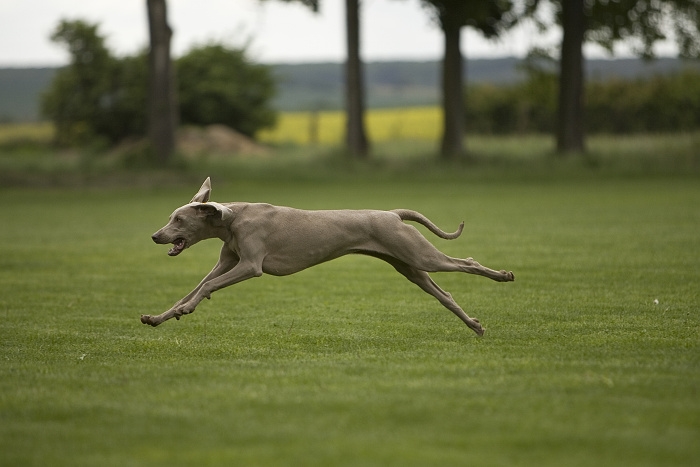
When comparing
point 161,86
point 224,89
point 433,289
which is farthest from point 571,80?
point 433,289

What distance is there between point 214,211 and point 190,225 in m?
0.29

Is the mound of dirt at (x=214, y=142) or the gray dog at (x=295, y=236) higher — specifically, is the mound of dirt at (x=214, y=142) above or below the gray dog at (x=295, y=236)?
below

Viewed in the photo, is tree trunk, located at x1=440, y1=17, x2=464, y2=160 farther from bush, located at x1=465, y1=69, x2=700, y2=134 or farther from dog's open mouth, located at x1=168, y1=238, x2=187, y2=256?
dog's open mouth, located at x1=168, y1=238, x2=187, y2=256

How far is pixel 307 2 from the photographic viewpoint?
115 ft

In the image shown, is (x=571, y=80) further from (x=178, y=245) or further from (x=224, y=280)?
(x=224, y=280)

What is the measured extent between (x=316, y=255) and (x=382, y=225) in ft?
1.96

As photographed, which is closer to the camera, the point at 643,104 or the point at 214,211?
the point at 214,211

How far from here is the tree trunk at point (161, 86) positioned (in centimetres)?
3456

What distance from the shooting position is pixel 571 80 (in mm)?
35594

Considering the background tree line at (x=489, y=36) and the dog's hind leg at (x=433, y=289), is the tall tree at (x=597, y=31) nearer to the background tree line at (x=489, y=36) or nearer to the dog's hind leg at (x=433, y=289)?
the background tree line at (x=489, y=36)

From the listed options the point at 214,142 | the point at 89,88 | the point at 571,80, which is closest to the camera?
the point at 571,80

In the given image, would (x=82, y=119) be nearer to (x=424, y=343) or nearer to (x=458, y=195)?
(x=458, y=195)

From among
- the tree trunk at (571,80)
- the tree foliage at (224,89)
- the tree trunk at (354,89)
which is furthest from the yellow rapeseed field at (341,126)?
the tree trunk at (571,80)

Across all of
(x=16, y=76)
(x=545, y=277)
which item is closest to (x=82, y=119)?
(x=545, y=277)
